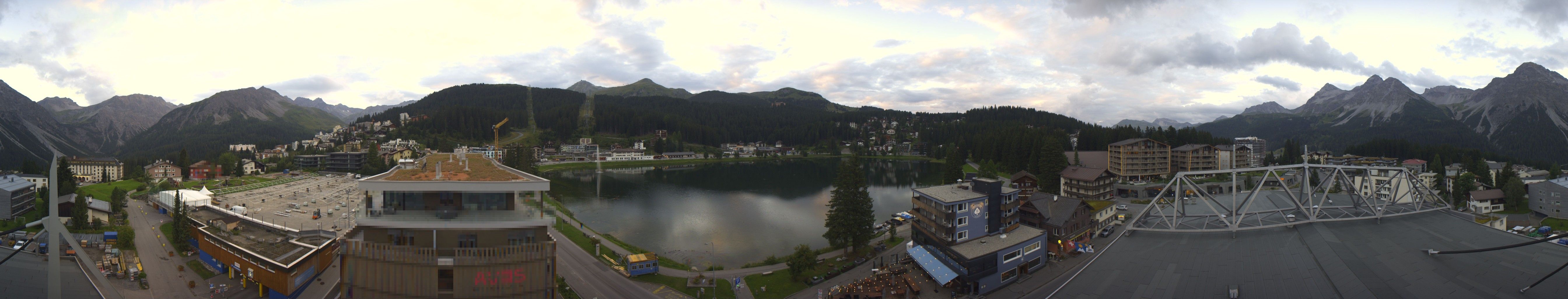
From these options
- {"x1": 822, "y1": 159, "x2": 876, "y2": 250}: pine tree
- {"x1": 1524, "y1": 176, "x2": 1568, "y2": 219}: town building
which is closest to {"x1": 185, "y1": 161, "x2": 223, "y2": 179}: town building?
{"x1": 822, "y1": 159, "x2": 876, "y2": 250}: pine tree

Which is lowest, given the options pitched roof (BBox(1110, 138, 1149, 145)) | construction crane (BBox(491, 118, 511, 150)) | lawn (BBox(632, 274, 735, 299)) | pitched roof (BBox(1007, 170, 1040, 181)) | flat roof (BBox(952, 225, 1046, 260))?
lawn (BBox(632, 274, 735, 299))

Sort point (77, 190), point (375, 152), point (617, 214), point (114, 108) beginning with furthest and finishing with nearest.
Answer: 1. point (114, 108)
2. point (375, 152)
3. point (617, 214)
4. point (77, 190)

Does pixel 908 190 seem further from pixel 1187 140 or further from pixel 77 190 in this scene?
pixel 77 190

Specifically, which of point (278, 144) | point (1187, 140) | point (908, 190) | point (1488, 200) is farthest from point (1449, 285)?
point (278, 144)

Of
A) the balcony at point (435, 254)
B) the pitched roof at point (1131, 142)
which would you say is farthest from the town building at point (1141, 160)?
the balcony at point (435, 254)

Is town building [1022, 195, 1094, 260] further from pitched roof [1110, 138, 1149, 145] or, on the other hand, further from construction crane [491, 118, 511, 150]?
construction crane [491, 118, 511, 150]

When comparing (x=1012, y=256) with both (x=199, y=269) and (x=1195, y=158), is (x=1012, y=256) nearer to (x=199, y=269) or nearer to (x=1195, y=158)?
(x=199, y=269)
